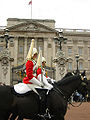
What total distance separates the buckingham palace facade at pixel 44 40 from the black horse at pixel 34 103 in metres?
44.5

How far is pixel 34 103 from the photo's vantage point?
17.8 feet

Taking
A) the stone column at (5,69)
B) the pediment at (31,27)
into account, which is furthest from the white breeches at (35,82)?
the pediment at (31,27)

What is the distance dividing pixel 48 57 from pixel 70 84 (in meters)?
45.3

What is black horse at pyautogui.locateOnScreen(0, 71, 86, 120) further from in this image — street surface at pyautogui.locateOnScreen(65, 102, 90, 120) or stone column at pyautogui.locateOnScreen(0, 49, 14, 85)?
stone column at pyautogui.locateOnScreen(0, 49, 14, 85)

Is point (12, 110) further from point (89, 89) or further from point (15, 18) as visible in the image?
point (15, 18)

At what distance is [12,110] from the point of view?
5.29 meters

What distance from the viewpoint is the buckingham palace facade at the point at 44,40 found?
169 feet

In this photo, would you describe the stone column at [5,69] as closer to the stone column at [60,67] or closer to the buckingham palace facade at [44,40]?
the stone column at [60,67]

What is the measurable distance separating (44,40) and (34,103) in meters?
48.4

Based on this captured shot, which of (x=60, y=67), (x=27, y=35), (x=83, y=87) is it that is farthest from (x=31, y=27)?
(x=83, y=87)

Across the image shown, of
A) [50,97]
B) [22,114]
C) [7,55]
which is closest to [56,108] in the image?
[50,97]

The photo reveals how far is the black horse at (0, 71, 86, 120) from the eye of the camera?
5223 mm

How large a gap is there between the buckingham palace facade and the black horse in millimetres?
44524

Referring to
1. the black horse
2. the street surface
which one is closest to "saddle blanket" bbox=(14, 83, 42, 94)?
the black horse
